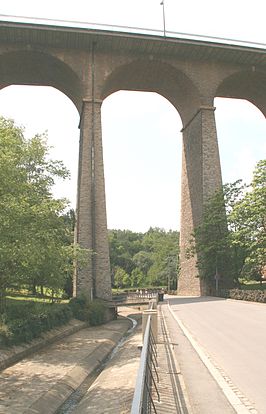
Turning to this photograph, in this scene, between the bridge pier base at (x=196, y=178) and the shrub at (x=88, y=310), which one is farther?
the bridge pier base at (x=196, y=178)

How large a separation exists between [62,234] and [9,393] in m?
9.86

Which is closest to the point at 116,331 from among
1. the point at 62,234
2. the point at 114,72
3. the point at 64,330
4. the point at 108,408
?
the point at 64,330

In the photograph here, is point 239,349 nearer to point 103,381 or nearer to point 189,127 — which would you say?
point 103,381

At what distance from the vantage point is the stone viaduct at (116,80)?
101 feet

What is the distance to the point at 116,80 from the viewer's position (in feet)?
117


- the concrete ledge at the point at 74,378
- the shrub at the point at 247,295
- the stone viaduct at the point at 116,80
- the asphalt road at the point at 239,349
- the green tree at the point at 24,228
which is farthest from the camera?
the stone viaduct at the point at 116,80

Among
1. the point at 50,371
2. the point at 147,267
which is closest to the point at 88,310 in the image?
the point at 50,371

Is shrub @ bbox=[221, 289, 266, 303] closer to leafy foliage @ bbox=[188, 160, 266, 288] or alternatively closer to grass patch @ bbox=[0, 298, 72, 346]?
leafy foliage @ bbox=[188, 160, 266, 288]

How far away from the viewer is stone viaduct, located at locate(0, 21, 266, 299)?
30.8 meters

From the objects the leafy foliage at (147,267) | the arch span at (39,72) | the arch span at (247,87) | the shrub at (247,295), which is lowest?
the shrub at (247,295)

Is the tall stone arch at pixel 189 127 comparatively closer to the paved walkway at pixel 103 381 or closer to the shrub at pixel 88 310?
the shrub at pixel 88 310

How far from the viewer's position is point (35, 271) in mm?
16328

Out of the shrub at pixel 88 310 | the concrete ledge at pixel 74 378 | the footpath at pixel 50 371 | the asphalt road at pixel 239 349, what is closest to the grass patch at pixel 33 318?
the shrub at pixel 88 310

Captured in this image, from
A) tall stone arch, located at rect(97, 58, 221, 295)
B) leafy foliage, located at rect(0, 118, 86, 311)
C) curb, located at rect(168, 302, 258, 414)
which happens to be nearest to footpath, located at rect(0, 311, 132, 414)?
leafy foliage, located at rect(0, 118, 86, 311)
